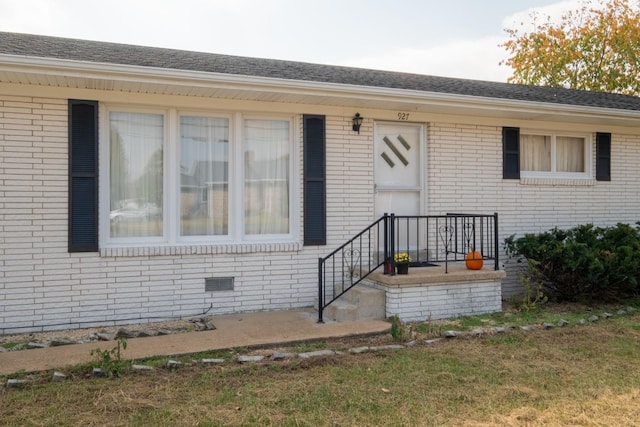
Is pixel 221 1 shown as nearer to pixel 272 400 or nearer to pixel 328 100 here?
pixel 328 100

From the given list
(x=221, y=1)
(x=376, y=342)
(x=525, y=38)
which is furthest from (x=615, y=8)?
(x=376, y=342)

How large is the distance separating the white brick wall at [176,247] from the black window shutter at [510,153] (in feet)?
0.31

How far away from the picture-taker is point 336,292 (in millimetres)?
7074

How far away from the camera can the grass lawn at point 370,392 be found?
3.63m

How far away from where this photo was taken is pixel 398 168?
768cm

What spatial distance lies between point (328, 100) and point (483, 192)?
2865 mm

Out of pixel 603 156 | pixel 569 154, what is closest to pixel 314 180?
pixel 569 154

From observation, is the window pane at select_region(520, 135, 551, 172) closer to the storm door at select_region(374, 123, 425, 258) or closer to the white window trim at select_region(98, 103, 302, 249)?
the storm door at select_region(374, 123, 425, 258)

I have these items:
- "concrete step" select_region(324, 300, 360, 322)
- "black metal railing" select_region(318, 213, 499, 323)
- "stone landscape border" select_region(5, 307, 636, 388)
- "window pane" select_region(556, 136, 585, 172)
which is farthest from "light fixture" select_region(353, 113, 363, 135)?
"window pane" select_region(556, 136, 585, 172)

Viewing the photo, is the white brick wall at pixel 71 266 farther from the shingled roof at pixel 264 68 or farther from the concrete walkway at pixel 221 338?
the shingled roof at pixel 264 68

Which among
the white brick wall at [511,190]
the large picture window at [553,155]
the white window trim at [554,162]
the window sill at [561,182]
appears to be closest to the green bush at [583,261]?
the white brick wall at [511,190]

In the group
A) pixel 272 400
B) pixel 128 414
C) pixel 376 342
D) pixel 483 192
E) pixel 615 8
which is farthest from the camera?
pixel 615 8

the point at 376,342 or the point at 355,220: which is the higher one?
the point at 355,220

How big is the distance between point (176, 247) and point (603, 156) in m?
6.89
